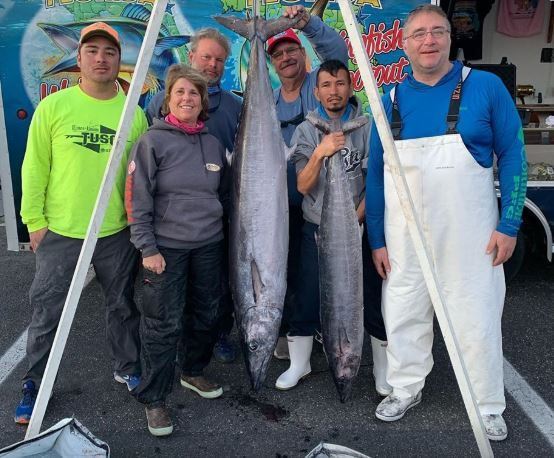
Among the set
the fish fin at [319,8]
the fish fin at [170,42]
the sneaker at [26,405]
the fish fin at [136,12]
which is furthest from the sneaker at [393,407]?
the fish fin at [136,12]

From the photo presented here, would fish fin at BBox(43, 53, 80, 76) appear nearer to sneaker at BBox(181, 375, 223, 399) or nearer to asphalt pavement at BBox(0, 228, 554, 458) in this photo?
asphalt pavement at BBox(0, 228, 554, 458)

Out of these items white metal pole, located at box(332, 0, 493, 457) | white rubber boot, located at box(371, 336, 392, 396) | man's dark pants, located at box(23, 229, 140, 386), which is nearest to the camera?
white metal pole, located at box(332, 0, 493, 457)

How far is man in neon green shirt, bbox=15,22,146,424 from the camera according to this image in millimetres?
2643

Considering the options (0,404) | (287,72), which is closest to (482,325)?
(287,72)

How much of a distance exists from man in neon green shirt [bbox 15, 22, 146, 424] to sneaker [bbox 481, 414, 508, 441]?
198 centimetres

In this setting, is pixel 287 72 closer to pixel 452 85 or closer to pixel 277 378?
pixel 452 85

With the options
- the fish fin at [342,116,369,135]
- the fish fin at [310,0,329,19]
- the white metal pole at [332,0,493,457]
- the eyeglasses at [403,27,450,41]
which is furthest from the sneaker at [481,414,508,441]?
the fish fin at [310,0,329,19]

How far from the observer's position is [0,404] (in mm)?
2998

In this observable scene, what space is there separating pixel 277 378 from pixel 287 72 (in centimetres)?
180

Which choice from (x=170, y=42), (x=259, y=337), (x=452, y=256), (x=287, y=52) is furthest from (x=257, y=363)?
(x=170, y=42)

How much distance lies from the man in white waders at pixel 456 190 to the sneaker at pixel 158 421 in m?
1.26

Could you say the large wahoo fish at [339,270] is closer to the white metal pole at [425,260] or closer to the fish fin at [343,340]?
the fish fin at [343,340]

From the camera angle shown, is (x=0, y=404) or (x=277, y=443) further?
(x=0, y=404)

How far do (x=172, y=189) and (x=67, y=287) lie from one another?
2.57ft
